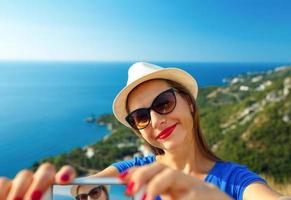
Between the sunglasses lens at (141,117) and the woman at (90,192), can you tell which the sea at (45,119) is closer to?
the sunglasses lens at (141,117)

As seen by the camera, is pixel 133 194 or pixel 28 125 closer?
pixel 133 194

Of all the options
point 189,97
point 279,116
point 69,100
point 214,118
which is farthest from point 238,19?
point 189,97

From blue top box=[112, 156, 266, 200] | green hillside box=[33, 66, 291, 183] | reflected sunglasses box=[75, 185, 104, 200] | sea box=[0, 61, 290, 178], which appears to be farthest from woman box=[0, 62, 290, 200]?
sea box=[0, 61, 290, 178]

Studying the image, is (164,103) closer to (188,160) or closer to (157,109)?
(157,109)

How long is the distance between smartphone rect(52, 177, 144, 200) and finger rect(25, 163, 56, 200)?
19mm

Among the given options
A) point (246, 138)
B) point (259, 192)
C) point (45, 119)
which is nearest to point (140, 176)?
point (259, 192)

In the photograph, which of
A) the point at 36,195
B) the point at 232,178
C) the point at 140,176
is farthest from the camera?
the point at 232,178

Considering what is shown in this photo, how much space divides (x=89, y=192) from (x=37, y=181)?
11 centimetres

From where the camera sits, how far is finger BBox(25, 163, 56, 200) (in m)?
0.87

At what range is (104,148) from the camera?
4441 centimetres

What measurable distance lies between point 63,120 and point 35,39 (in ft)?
129

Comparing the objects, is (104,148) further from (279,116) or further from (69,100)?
(69,100)

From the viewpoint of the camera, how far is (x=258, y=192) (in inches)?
56.9

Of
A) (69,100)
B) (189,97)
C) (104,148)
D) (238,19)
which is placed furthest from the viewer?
(238,19)
